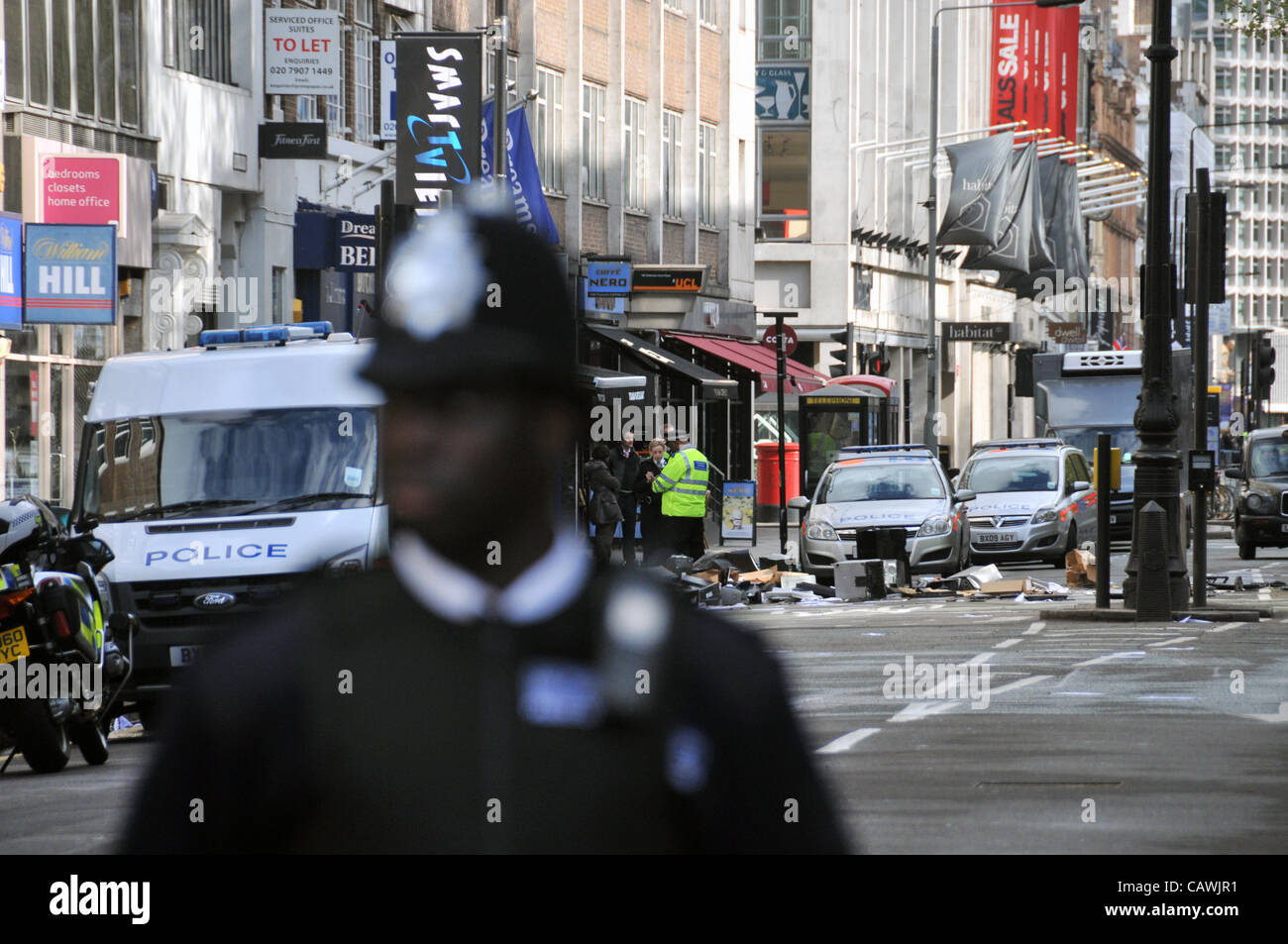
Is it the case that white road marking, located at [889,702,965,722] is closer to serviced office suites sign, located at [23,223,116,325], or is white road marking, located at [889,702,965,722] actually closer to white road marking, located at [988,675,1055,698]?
white road marking, located at [988,675,1055,698]

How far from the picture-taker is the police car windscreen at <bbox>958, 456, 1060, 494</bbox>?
105 feet

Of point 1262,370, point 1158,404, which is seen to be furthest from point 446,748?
point 1262,370

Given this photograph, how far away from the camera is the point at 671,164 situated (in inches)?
1949

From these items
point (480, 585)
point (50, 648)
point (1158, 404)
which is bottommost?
point (50, 648)

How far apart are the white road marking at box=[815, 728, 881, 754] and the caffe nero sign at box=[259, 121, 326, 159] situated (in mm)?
18717

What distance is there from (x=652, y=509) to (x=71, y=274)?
328 inches

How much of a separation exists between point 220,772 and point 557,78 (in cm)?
4159

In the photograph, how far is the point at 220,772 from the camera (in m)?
2.12

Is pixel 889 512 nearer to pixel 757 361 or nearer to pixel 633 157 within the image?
pixel 633 157

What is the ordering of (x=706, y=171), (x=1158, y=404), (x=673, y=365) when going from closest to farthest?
(x=1158, y=404) → (x=673, y=365) → (x=706, y=171)

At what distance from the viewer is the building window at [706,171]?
5109cm

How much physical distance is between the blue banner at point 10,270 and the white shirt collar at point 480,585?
70.5 ft

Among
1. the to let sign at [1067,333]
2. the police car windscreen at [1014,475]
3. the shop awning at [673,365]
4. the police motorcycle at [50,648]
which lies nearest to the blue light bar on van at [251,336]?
the police motorcycle at [50,648]

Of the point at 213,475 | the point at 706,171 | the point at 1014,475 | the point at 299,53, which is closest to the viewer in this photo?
the point at 213,475
